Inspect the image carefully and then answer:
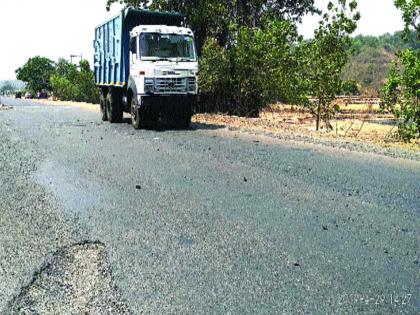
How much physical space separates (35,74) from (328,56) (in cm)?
12273

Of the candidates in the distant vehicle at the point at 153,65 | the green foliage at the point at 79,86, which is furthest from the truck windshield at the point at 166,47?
the green foliage at the point at 79,86

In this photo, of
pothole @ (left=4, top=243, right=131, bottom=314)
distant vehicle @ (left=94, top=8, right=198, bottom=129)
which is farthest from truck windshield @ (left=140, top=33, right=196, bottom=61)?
pothole @ (left=4, top=243, right=131, bottom=314)

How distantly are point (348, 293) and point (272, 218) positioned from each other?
7.32ft

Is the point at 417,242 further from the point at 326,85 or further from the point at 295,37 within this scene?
the point at 295,37

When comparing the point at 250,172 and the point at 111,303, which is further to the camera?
the point at 250,172

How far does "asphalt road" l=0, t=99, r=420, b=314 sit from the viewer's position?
370 centimetres

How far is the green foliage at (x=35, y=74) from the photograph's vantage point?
129000mm

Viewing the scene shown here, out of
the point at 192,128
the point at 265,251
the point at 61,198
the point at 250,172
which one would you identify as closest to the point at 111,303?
the point at 265,251

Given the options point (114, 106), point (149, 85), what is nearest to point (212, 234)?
point (149, 85)

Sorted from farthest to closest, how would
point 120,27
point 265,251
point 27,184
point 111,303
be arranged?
point 120,27 < point 27,184 < point 265,251 < point 111,303

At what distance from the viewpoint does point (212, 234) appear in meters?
5.30

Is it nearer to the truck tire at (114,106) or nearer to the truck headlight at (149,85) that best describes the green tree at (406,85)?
the truck headlight at (149,85)

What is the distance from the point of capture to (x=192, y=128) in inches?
722

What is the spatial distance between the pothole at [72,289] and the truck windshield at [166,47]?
40.7 ft
